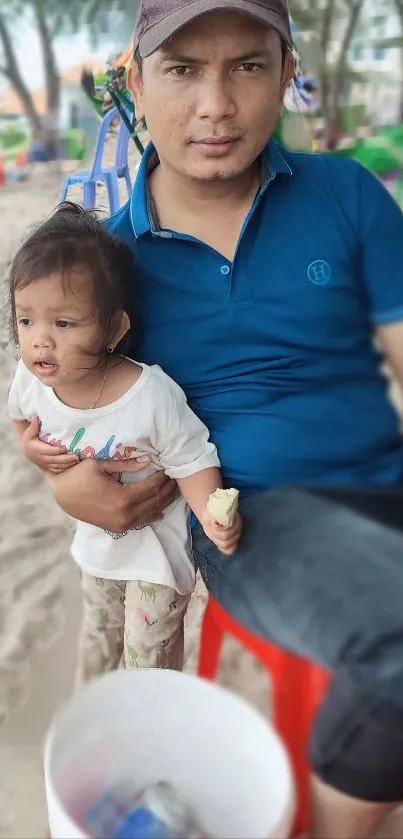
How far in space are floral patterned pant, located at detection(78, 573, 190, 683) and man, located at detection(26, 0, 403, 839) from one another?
0.29 feet

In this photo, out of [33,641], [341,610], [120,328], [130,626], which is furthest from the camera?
[33,641]

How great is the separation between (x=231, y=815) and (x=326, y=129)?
4.49ft

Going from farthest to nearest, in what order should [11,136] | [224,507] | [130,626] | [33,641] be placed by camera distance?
[11,136], [33,641], [130,626], [224,507]

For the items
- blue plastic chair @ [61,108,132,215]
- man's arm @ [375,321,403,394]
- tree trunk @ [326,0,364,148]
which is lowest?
Answer: man's arm @ [375,321,403,394]

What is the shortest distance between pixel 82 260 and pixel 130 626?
476mm

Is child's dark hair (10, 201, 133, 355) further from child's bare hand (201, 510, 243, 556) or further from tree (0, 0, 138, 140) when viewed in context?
tree (0, 0, 138, 140)

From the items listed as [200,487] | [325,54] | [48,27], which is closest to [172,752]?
[200,487]

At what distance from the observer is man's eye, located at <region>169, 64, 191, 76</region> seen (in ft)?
2.72

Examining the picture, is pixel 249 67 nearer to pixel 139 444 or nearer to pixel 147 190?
pixel 147 190

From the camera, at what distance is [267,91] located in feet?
2.77

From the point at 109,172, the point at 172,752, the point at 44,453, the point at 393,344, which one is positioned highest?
the point at 109,172

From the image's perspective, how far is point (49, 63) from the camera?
6.75ft

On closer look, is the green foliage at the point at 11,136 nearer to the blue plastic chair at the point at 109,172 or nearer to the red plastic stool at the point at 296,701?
the blue plastic chair at the point at 109,172

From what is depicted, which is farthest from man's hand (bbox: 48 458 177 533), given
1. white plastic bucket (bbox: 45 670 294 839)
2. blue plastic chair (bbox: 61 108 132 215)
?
blue plastic chair (bbox: 61 108 132 215)
